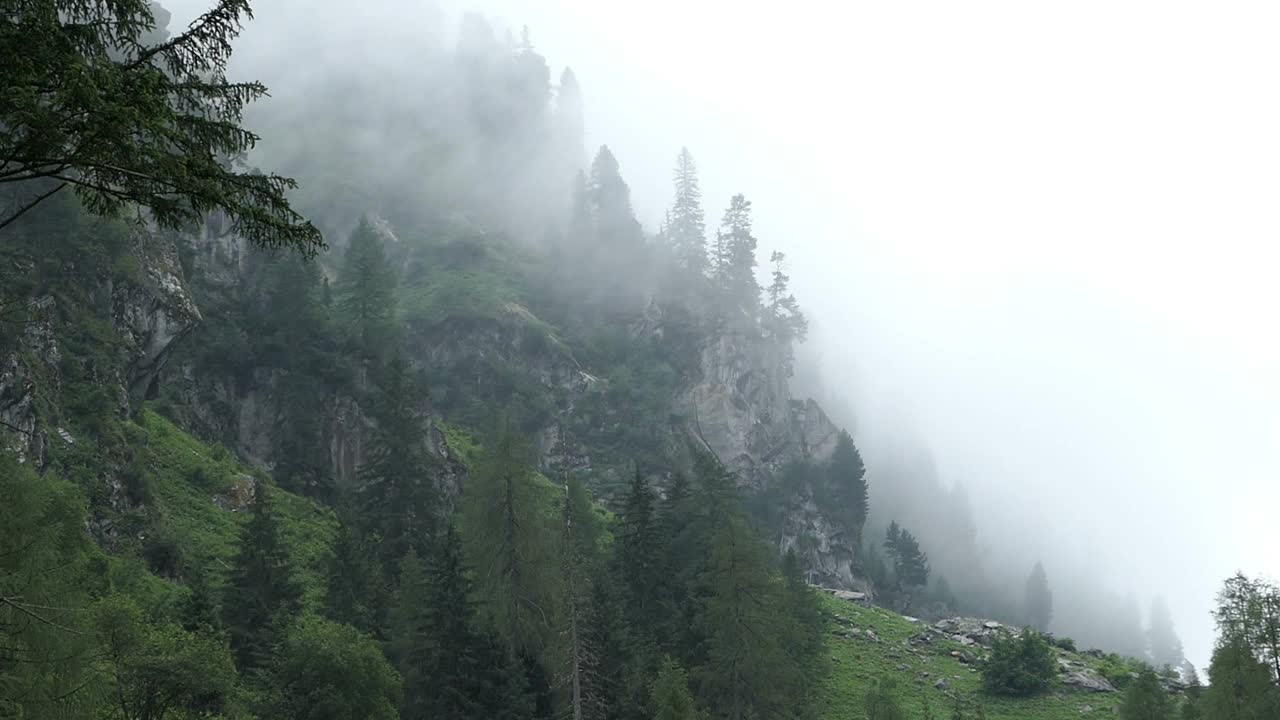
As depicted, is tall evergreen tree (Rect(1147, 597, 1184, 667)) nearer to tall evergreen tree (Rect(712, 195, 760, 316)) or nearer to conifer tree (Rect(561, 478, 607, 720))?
tall evergreen tree (Rect(712, 195, 760, 316))

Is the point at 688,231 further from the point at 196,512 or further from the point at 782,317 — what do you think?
the point at 196,512

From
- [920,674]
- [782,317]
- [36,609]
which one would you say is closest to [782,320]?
[782,317]

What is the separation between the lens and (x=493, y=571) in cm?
4638

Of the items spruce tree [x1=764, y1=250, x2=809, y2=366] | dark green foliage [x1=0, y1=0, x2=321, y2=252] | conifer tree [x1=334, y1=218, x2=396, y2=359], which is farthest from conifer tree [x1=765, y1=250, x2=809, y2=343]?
dark green foliage [x1=0, y1=0, x2=321, y2=252]

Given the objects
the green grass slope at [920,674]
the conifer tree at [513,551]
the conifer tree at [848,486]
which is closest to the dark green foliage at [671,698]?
the conifer tree at [513,551]

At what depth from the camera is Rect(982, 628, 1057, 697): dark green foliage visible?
217ft

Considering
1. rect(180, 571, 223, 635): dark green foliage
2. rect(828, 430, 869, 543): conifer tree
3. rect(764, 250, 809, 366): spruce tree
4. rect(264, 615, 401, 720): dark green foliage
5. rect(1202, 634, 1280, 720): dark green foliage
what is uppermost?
rect(764, 250, 809, 366): spruce tree

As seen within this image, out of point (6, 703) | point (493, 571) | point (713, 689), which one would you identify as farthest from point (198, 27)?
point (713, 689)

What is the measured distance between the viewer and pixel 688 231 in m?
130

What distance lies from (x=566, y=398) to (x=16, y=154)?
88.3 m

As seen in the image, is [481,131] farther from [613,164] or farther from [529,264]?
[529,264]

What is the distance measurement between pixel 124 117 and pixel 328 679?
30.0 metres

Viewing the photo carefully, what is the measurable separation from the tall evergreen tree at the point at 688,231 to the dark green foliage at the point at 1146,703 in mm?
83420

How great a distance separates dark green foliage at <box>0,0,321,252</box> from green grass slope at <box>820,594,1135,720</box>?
176 ft
